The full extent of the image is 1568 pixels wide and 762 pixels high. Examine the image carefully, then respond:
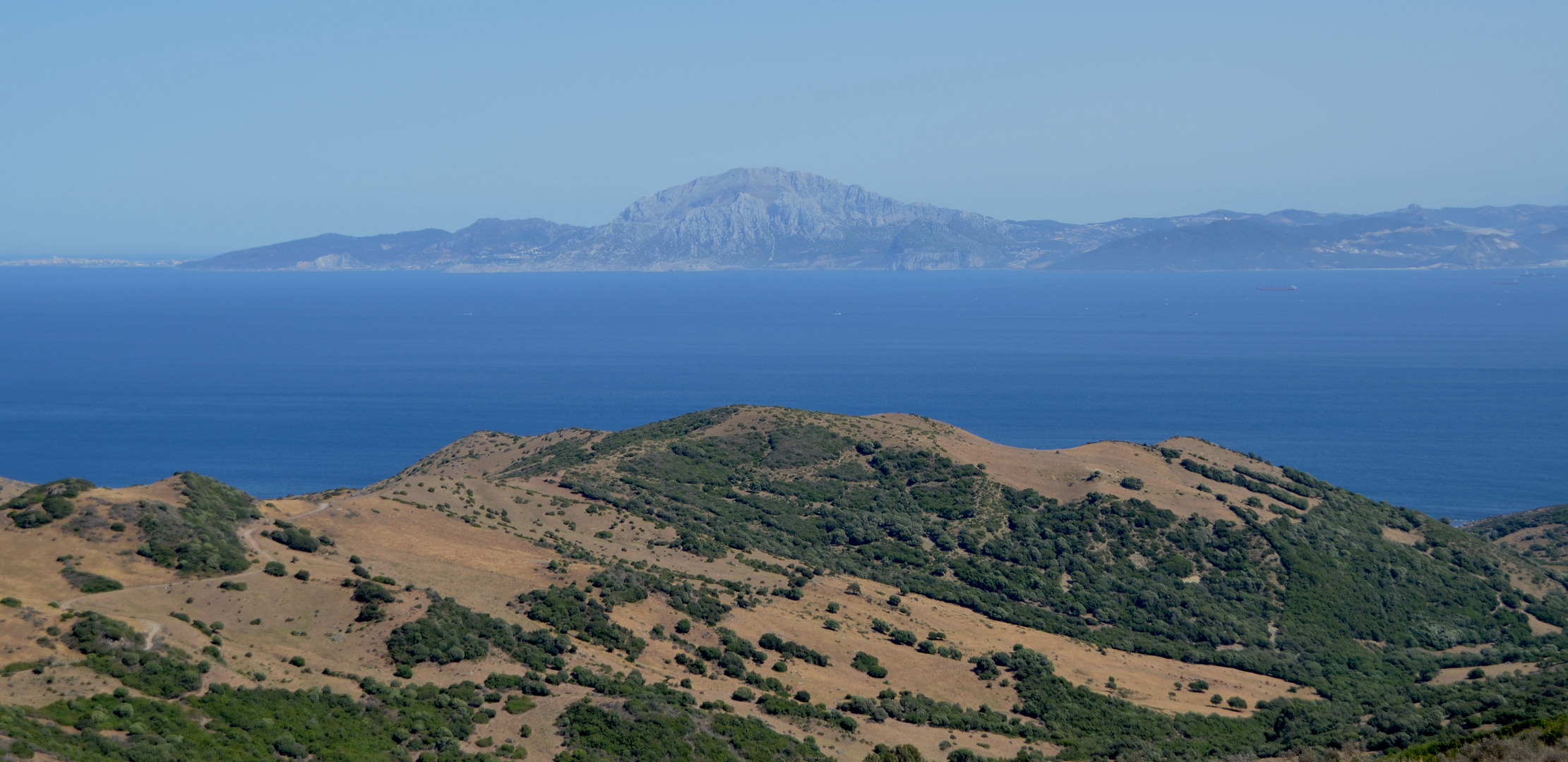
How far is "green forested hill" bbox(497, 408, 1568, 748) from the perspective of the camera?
5525 centimetres

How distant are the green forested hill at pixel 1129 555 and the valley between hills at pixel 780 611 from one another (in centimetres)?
24

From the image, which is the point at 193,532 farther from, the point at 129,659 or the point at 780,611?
the point at 780,611

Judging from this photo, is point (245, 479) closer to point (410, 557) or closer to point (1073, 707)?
point (410, 557)

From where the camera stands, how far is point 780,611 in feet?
155

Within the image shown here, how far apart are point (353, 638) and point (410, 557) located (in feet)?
32.1

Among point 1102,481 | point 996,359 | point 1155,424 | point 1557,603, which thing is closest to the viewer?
point 1557,603

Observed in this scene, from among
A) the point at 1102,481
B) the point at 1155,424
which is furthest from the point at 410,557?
the point at 1155,424

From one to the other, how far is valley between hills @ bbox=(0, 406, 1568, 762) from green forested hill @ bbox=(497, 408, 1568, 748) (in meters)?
0.24

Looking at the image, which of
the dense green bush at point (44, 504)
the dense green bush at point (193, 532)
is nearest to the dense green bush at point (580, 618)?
the dense green bush at point (193, 532)

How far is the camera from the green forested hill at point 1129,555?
55250 mm

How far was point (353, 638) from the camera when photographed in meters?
35.8

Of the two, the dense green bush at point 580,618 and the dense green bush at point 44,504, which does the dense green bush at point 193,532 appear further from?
the dense green bush at point 580,618

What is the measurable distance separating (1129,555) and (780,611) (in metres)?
26.0

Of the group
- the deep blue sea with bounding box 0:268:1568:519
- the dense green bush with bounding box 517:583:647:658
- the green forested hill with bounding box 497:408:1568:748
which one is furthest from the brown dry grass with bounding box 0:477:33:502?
the deep blue sea with bounding box 0:268:1568:519
